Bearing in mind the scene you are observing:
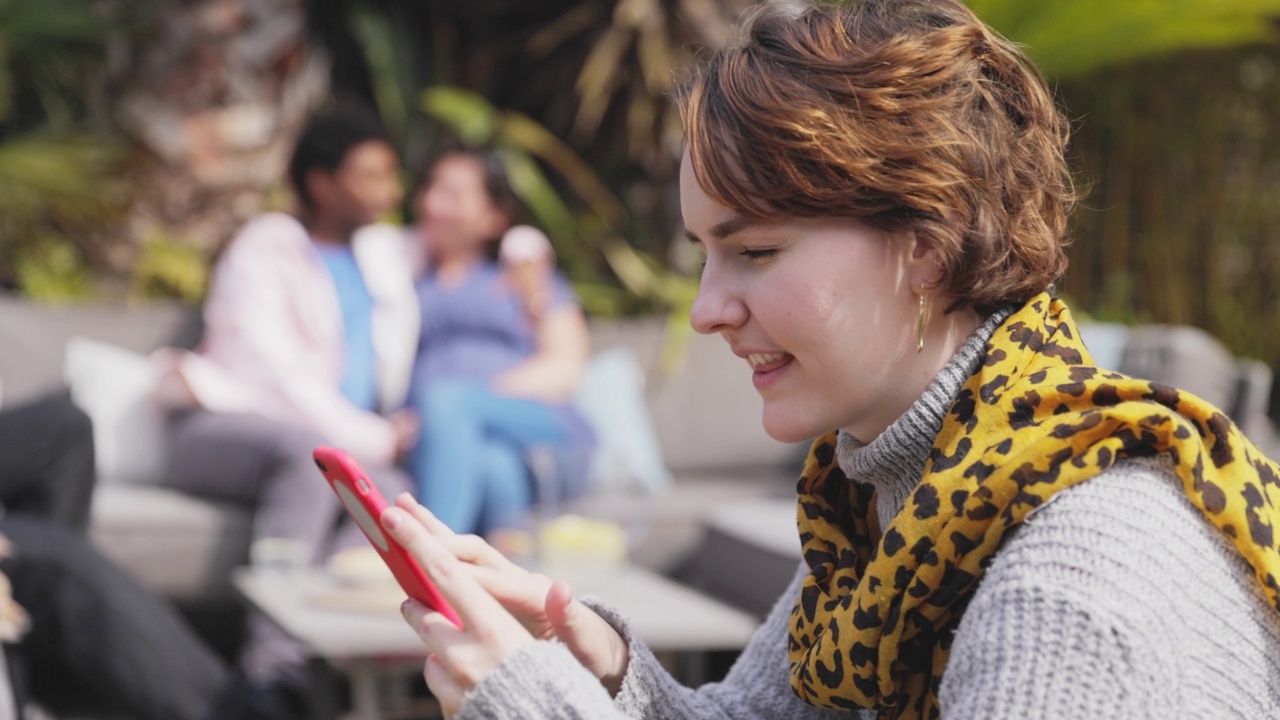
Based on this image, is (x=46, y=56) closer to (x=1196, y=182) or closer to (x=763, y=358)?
(x=1196, y=182)

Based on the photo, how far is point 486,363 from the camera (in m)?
4.46

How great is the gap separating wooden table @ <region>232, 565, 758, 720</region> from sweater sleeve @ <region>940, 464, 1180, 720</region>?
1.62 metres

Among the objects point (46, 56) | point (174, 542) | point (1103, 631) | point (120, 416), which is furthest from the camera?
point (46, 56)

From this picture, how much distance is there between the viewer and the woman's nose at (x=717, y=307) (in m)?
1.18

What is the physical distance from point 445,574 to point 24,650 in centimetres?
208

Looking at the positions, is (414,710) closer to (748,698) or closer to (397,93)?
(748,698)

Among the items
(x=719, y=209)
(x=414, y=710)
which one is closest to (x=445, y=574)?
(x=719, y=209)

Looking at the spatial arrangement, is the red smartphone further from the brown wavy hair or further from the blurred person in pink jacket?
the blurred person in pink jacket

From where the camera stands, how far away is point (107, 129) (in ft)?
19.3

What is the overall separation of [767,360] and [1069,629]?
0.35 meters

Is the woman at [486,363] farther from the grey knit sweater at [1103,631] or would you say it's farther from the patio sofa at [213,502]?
the grey knit sweater at [1103,631]

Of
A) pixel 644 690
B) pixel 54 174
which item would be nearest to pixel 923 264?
pixel 644 690

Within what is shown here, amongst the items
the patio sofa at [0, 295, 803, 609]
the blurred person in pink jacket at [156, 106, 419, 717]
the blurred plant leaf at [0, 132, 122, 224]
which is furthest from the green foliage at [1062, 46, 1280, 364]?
the blurred plant leaf at [0, 132, 122, 224]

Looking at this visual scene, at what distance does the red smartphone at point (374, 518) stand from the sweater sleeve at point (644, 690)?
0.21ft
